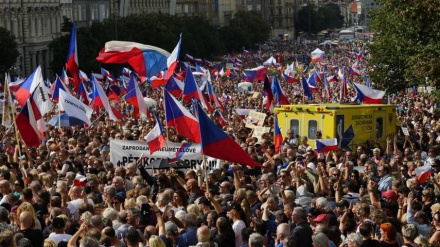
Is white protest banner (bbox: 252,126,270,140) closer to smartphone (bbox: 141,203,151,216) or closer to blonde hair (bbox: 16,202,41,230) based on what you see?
smartphone (bbox: 141,203,151,216)

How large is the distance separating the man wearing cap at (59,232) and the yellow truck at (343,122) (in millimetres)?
12968

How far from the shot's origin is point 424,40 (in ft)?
107

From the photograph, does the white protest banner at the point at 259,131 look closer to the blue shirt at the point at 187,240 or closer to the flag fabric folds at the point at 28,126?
the flag fabric folds at the point at 28,126

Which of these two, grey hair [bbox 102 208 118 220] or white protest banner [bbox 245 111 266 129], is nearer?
grey hair [bbox 102 208 118 220]

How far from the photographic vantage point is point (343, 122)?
25.5 m

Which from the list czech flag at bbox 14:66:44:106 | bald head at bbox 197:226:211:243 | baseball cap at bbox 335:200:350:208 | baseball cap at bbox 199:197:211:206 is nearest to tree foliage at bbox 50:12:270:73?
czech flag at bbox 14:66:44:106

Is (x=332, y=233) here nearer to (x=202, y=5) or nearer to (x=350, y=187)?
(x=350, y=187)

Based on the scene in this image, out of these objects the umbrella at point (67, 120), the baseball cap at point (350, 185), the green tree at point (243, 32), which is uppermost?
the baseball cap at point (350, 185)

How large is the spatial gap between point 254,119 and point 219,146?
1214cm

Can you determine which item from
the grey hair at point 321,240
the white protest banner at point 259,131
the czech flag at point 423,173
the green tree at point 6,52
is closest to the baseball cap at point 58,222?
the grey hair at point 321,240

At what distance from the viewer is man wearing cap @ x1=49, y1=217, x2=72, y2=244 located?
41.3ft

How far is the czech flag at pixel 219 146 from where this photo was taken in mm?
16125

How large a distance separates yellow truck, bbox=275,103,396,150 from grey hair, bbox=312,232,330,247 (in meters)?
13.7

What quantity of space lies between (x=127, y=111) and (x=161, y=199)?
23535 millimetres
